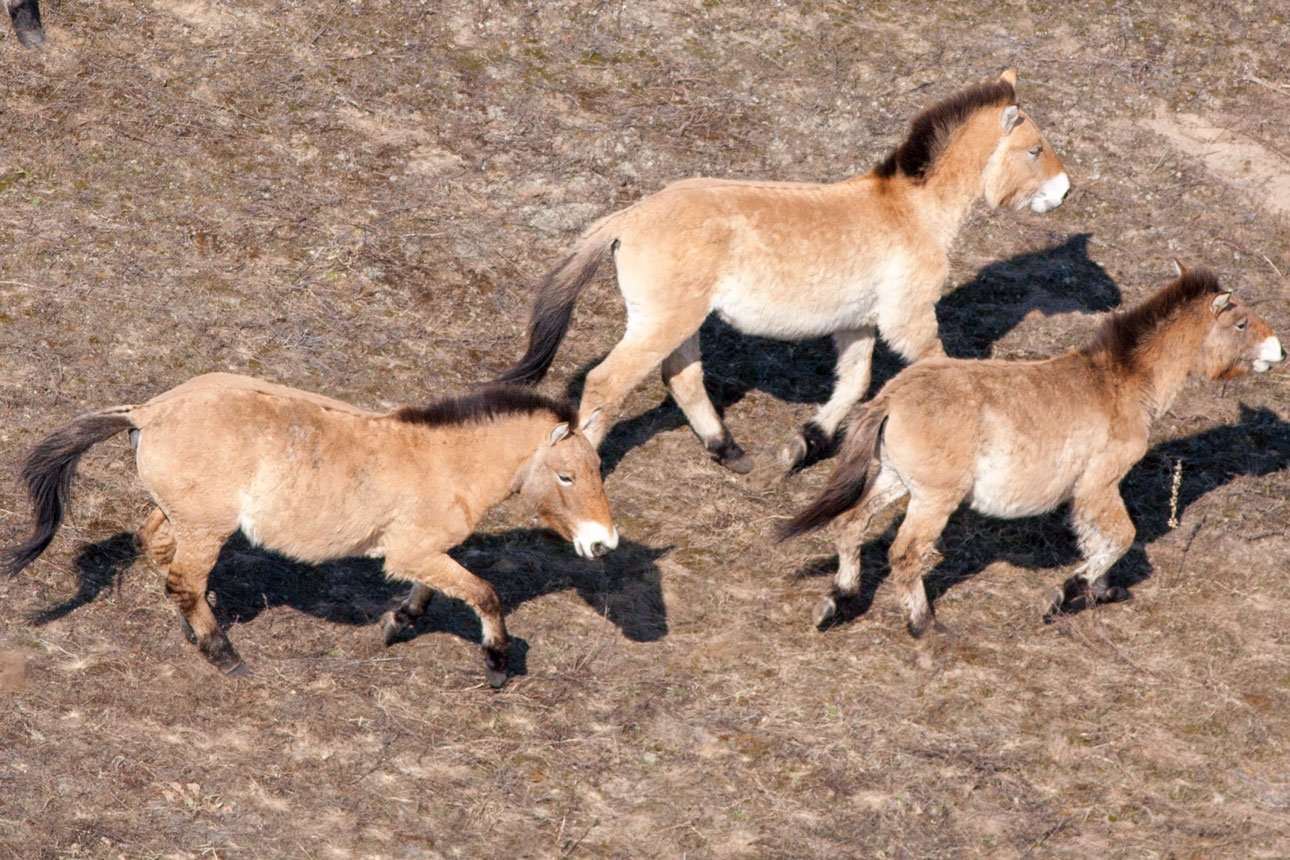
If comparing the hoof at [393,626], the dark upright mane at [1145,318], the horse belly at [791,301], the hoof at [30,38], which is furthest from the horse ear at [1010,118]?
the hoof at [30,38]

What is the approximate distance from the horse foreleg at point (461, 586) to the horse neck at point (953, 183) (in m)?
4.37

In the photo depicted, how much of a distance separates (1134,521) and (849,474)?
9.33 feet

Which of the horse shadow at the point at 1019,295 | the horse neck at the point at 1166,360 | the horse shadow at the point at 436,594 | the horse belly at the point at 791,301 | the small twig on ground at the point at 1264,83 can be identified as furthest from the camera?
the small twig on ground at the point at 1264,83

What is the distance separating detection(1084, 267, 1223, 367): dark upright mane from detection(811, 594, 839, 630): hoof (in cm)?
242

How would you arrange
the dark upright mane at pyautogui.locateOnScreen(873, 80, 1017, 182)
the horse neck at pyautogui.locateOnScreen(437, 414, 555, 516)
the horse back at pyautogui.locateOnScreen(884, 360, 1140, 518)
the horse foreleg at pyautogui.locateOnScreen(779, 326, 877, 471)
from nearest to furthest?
the horse neck at pyautogui.locateOnScreen(437, 414, 555, 516), the horse back at pyautogui.locateOnScreen(884, 360, 1140, 518), the dark upright mane at pyautogui.locateOnScreen(873, 80, 1017, 182), the horse foreleg at pyautogui.locateOnScreen(779, 326, 877, 471)

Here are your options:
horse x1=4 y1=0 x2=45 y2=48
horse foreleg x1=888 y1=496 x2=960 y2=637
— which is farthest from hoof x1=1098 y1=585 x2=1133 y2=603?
horse x1=4 y1=0 x2=45 y2=48

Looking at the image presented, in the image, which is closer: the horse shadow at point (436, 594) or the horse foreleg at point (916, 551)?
the horse foreleg at point (916, 551)

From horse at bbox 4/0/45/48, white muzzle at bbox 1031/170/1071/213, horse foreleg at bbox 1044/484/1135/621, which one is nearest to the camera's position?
horse foreleg at bbox 1044/484/1135/621

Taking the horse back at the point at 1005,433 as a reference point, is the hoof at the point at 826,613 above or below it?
below

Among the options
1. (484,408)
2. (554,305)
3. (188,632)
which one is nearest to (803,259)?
(554,305)

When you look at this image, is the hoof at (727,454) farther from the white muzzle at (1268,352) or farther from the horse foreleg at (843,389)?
the white muzzle at (1268,352)

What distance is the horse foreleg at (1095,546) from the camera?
8836mm

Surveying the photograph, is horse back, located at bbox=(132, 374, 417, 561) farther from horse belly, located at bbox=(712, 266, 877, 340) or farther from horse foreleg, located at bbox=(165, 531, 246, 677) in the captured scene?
horse belly, located at bbox=(712, 266, 877, 340)

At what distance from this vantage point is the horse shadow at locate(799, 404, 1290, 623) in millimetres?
9266
